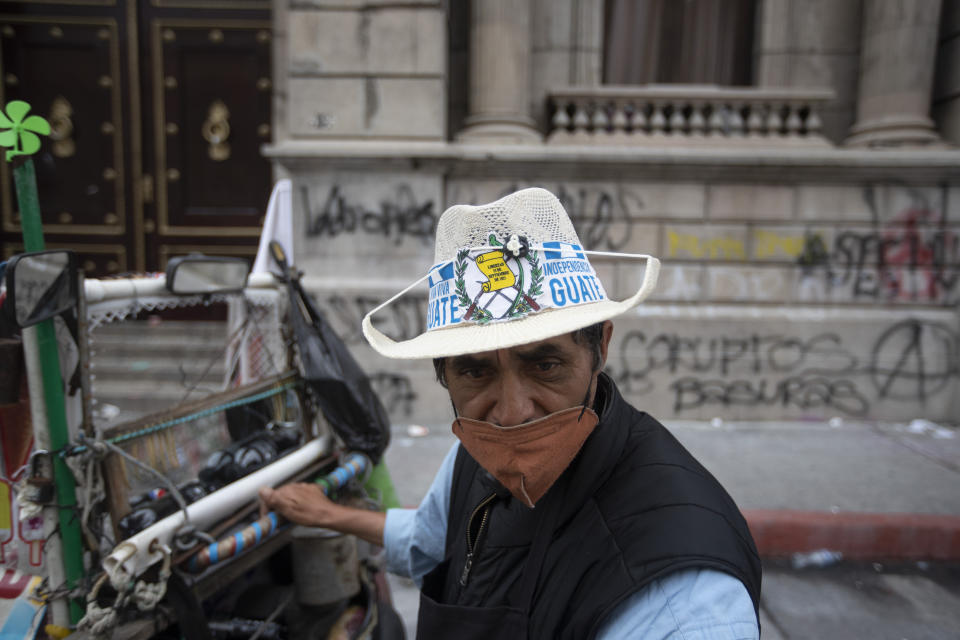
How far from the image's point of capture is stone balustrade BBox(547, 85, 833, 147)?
6.07m

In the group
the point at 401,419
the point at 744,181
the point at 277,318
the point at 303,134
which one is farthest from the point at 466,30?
the point at 277,318

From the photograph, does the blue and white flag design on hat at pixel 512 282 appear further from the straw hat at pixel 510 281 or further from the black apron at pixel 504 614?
the black apron at pixel 504 614

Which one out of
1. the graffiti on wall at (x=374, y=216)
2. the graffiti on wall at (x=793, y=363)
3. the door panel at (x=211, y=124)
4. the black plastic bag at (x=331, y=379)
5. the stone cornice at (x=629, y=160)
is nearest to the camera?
the black plastic bag at (x=331, y=379)

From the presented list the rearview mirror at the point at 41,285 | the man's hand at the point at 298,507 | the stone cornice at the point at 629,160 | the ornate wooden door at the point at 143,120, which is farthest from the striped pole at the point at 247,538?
the ornate wooden door at the point at 143,120

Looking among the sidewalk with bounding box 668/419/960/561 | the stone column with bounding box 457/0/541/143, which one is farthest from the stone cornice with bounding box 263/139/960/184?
the sidewalk with bounding box 668/419/960/561

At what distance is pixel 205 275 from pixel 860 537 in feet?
13.8

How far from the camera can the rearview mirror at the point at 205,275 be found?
1.77 m

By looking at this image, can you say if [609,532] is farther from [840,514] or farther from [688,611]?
[840,514]

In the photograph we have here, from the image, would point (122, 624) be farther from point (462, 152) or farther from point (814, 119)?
point (814, 119)

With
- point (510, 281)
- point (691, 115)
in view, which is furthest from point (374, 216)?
point (510, 281)

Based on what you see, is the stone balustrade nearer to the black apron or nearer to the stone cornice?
the stone cornice

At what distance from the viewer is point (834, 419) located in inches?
231

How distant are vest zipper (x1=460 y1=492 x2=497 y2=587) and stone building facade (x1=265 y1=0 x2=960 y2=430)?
4389 millimetres

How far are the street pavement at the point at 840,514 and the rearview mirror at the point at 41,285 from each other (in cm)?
234
